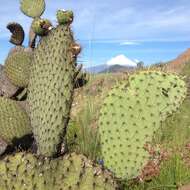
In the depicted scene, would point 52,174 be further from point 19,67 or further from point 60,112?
point 19,67

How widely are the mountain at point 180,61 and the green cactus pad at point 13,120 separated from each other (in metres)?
11.0

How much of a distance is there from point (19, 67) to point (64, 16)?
101 centimetres

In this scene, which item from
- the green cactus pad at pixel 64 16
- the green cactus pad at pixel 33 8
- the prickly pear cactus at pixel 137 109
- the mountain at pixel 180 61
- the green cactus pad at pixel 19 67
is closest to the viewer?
the green cactus pad at pixel 64 16

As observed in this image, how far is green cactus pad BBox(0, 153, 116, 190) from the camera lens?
4168 millimetres

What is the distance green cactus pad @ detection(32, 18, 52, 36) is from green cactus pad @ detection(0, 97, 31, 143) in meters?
1.01

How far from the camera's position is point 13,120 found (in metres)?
4.99

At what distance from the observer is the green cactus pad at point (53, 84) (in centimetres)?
411

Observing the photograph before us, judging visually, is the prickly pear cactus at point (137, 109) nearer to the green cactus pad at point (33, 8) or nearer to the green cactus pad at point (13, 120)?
the green cactus pad at point (13, 120)

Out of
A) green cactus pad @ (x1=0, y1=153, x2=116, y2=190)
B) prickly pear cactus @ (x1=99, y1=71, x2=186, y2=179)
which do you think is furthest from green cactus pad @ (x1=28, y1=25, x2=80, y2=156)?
prickly pear cactus @ (x1=99, y1=71, x2=186, y2=179)

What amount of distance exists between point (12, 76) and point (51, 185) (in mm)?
1191

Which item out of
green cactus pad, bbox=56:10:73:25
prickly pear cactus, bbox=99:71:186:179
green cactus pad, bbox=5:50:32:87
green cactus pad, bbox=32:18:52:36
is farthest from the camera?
green cactus pad, bbox=5:50:32:87

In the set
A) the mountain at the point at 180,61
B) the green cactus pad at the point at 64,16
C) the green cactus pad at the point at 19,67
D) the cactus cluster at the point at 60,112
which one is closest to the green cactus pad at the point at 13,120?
the cactus cluster at the point at 60,112

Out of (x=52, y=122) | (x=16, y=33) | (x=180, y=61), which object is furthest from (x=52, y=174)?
(x=180, y=61)

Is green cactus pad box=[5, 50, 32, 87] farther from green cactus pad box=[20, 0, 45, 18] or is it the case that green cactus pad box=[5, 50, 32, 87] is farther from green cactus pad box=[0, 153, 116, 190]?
green cactus pad box=[0, 153, 116, 190]
